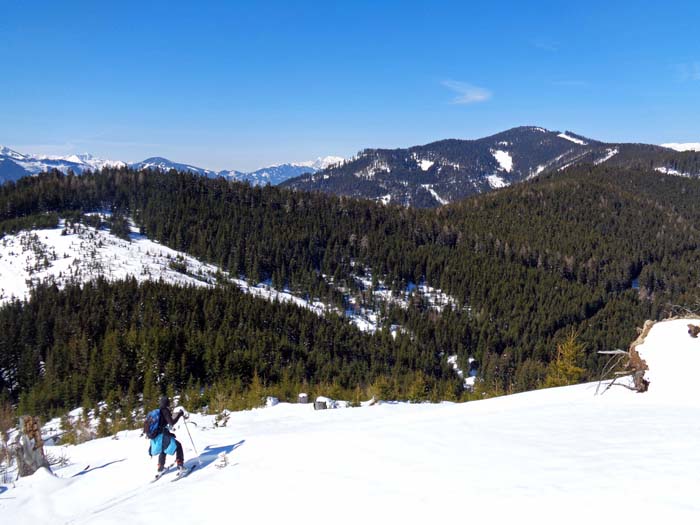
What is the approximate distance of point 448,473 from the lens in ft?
24.5

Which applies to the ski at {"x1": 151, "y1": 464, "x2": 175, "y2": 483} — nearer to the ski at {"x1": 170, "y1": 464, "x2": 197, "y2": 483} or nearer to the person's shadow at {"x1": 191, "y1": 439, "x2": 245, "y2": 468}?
the ski at {"x1": 170, "y1": 464, "x2": 197, "y2": 483}

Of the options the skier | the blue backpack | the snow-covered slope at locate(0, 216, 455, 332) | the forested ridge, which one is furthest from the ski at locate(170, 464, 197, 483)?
the snow-covered slope at locate(0, 216, 455, 332)

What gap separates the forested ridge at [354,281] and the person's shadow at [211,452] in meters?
25.3

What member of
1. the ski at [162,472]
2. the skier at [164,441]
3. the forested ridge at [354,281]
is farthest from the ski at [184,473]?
the forested ridge at [354,281]

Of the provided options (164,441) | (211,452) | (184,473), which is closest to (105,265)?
(211,452)

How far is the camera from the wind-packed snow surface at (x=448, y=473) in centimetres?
597

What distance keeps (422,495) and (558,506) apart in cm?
205

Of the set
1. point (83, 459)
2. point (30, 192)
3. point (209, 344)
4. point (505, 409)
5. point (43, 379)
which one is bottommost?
point (43, 379)

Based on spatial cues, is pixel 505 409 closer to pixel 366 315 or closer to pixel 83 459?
pixel 83 459

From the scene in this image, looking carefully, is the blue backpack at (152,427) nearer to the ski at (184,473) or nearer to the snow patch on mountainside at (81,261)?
the ski at (184,473)

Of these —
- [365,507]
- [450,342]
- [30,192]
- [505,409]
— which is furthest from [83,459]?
[30,192]

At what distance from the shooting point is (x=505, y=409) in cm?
1334

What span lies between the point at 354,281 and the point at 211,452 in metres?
123

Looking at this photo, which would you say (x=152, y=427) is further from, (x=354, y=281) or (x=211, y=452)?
(x=354, y=281)
